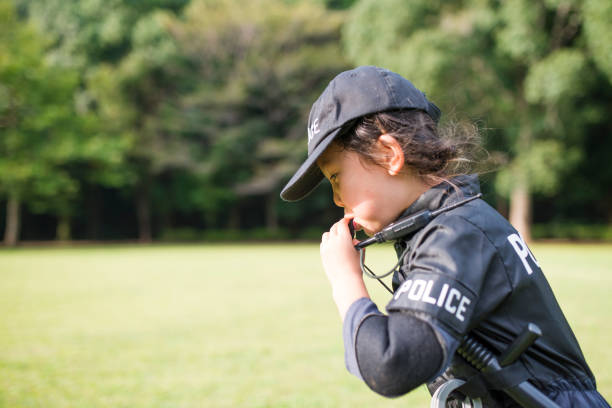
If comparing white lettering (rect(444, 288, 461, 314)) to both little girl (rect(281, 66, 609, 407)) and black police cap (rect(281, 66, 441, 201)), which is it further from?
black police cap (rect(281, 66, 441, 201))

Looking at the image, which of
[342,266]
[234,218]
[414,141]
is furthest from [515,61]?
[342,266]

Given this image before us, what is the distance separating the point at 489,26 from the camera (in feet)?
69.2

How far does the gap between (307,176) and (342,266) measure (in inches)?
11.4

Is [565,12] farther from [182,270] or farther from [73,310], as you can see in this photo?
[73,310]

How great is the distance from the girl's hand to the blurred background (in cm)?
1915

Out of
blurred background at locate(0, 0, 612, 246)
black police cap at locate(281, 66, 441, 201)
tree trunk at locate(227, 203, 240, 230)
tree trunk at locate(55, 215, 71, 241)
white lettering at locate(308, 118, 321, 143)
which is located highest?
blurred background at locate(0, 0, 612, 246)

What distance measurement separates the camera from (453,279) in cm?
116

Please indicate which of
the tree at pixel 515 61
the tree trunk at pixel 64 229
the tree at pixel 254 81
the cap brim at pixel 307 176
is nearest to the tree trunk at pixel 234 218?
the tree at pixel 254 81

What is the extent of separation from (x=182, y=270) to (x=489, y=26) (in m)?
15.8

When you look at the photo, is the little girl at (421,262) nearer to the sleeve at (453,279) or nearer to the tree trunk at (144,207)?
the sleeve at (453,279)

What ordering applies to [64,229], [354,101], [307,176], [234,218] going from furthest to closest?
[234,218], [64,229], [307,176], [354,101]

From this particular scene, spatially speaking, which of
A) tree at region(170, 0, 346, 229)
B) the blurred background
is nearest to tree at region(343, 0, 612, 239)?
the blurred background

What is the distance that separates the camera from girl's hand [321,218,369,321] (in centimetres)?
130

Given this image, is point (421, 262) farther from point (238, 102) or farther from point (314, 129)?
point (238, 102)
